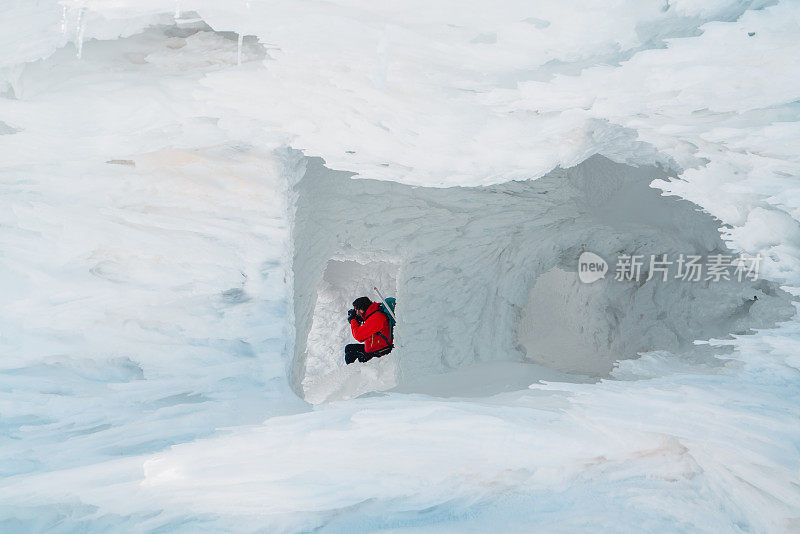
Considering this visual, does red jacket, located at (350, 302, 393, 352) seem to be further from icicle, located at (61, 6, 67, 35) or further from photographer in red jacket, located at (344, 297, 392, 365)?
icicle, located at (61, 6, 67, 35)

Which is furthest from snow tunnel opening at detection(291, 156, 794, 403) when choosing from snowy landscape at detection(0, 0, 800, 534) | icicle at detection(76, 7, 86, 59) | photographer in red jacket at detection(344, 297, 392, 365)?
icicle at detection(76, 7, 86, 59)

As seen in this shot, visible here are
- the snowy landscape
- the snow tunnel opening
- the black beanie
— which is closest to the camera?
the snowy landscape

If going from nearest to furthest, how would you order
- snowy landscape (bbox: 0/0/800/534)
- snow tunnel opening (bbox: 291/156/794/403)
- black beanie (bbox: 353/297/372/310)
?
1. snowy landscape (bbox: 0/0/800/534)
2. snow tunnel opening (bbox: 291/156/794/403)
3. black beanie (bbox: 353/297/372/310)

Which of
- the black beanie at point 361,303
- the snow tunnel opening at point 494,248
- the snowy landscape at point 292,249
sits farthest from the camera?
the black beanie at point 361,303

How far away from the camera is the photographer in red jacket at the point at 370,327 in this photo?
5.52 m

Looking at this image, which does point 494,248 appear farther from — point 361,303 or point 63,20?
point 63,20

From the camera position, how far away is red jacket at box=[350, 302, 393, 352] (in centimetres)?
552

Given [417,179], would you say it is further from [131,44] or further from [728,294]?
[728,294]

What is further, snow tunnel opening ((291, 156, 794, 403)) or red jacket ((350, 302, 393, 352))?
red jacket ((350, 302, 393, 352))

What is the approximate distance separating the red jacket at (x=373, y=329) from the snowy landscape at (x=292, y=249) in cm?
250

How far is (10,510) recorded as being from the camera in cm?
132

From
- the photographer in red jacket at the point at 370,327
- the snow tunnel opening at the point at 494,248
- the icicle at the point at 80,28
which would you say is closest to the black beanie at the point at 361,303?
the photographer in red jacket at the point at 370,327

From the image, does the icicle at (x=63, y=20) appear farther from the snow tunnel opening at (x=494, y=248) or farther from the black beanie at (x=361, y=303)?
the black beanie at (x=361, y=303)

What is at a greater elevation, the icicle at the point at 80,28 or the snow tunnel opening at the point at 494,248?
the icicle at the point at 80,28
